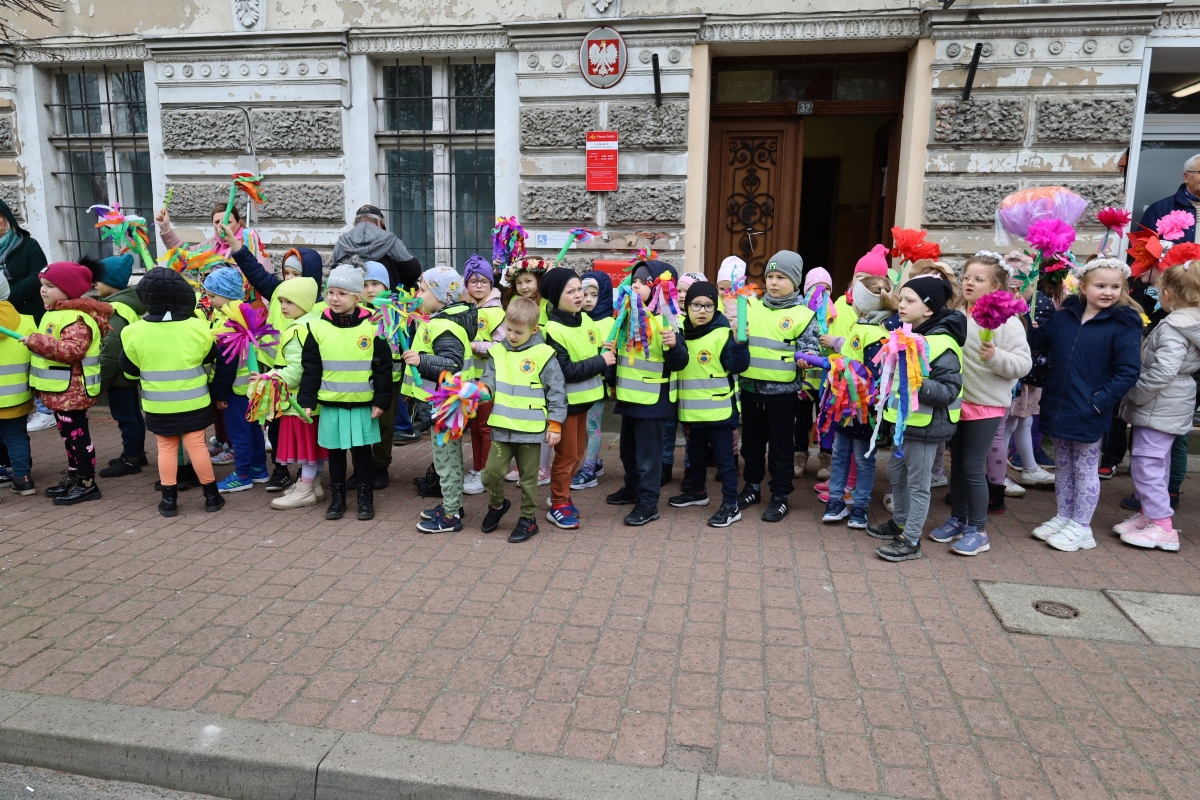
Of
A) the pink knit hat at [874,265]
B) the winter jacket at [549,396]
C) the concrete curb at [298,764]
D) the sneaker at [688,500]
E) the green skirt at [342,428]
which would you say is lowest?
the concrete curb at [298,764]

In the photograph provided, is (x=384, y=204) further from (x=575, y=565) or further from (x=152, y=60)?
(x=575, y=565)

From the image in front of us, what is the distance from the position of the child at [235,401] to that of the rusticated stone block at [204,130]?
3.54 metres

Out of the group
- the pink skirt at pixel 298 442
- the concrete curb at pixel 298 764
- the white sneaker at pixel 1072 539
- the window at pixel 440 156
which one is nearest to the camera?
the concrete curb at pixel 298 764

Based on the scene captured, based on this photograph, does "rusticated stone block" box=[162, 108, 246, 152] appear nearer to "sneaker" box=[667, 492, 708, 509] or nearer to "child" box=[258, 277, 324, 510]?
"child" box=[258, 277, 324, 510]

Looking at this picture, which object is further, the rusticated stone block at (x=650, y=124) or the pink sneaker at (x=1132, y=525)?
the rusticated stone block at (x=650, y=124)

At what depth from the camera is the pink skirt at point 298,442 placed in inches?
219

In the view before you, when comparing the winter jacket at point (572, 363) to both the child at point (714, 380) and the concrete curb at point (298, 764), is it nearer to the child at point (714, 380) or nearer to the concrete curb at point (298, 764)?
the child at point (714, 380)

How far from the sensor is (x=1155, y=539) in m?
4.91

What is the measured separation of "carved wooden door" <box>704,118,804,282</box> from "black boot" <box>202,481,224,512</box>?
5.46 metres

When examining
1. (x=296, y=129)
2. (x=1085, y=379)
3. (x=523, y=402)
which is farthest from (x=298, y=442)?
(x=1085, y=379)

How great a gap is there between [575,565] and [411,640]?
1168 mm

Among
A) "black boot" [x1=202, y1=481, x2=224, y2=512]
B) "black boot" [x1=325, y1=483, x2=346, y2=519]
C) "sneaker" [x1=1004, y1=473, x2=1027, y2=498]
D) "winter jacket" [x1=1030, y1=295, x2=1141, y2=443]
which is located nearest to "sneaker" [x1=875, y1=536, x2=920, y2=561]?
"winter jacket" [x1=1030, y1=295, x2=1141, y2=443]

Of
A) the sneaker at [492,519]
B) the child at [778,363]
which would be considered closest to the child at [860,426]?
the child at [778,363]

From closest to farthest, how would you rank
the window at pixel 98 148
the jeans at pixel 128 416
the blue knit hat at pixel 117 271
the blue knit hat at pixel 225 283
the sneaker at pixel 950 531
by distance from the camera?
the sneaker at pixel 950 531, the blue knit hat at pixel 225 283, the jeans at pixel 128 416, the blue knit hat at pixel 117 271, the window at pixel 98 148
